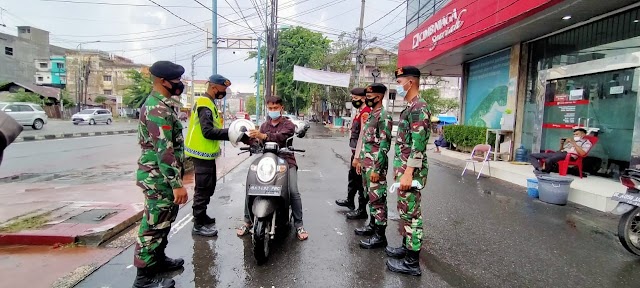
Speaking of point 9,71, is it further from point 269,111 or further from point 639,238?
point 639,238

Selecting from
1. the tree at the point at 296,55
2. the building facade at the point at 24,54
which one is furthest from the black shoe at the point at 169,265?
the building facade at the point at 24,54

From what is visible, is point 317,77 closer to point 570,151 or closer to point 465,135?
point 465,135

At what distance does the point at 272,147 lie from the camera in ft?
11.9

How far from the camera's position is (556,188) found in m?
6.07

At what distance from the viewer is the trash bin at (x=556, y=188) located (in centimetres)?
604

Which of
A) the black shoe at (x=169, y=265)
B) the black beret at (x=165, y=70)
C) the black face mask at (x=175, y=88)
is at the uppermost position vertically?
the black beret at (x=165, y=70)

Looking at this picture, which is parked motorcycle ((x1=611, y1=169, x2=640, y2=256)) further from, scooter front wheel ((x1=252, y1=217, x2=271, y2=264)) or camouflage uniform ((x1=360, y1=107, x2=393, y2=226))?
scooter front wheel ((x1=252, y1=217, x2=271, y2=264))

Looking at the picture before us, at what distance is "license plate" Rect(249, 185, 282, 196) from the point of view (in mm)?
3336

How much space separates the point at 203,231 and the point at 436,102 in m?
35.8

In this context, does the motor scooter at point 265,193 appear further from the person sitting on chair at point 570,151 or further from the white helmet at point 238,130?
the person sitting on chair at point 570,151

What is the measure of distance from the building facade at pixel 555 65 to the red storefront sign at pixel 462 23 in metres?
0.02

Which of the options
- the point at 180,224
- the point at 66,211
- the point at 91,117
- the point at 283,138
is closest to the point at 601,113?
the point at 283,138

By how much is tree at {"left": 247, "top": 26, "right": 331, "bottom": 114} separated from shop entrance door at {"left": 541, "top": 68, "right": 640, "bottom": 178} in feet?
88.1

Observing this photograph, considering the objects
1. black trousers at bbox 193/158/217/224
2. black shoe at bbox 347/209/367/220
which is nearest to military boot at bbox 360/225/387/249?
black shoe at bbox 347/209/367/220
